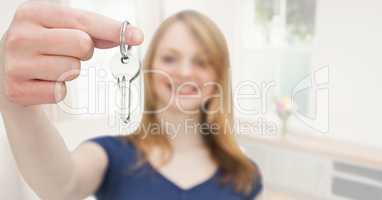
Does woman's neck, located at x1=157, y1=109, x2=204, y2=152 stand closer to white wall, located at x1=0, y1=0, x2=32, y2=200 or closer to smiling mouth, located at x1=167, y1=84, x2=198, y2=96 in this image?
smiling mouth, located at x1=167, y1=84, x2=198, y2=96

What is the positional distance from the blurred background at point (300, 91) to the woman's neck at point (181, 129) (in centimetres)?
11

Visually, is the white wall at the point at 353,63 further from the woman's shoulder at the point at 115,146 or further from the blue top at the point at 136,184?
the woman's shoulder at the point at 115,146

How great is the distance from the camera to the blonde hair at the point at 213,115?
0.75 m

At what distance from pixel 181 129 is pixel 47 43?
582 mm

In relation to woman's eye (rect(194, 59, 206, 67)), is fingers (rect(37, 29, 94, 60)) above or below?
below

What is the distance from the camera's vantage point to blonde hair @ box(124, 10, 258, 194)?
0.75m

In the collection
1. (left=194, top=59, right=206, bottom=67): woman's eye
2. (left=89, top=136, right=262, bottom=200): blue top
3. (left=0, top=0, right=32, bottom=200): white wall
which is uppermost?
(left=194, top=59, right=206, bottom=67): woman's eye

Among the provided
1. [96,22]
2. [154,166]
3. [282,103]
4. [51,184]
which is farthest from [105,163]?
[282,103]

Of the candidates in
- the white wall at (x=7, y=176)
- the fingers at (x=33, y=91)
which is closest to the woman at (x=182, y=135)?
the white wall at (x=7, y=176)

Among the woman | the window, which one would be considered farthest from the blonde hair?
the window

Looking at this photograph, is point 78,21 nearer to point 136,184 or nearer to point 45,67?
point 45,67

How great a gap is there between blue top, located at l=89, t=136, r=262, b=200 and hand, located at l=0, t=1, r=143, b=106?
0.47 m

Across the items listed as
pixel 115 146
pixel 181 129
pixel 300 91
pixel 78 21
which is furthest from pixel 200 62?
pixel 78 21

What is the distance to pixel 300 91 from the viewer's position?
105 cm
